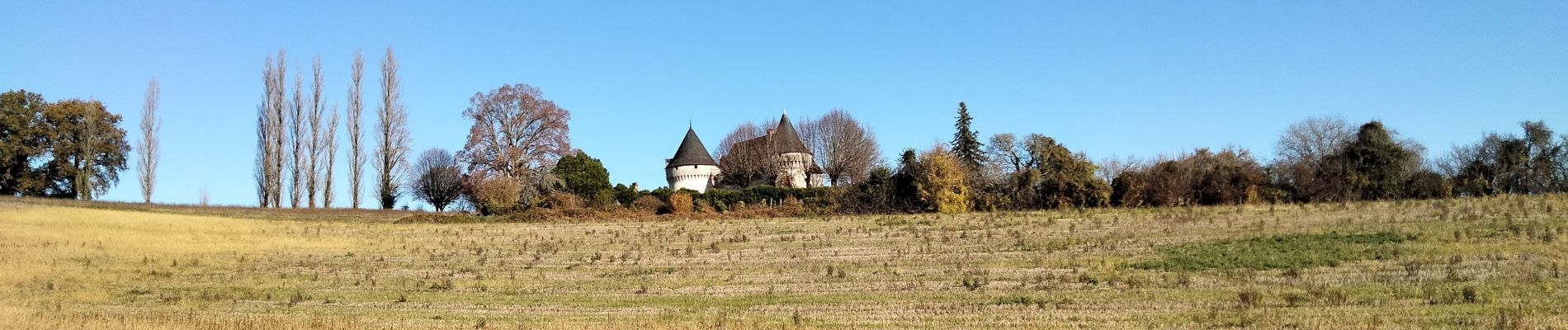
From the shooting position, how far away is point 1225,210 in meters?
35.6

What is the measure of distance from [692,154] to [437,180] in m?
21.0

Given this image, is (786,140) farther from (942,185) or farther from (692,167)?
(942,185)

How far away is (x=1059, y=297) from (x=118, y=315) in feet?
44.3

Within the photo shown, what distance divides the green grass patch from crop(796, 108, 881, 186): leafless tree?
2295 inches

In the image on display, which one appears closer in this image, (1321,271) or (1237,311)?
(1237,311)

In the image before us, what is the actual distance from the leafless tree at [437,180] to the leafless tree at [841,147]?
88.2ft

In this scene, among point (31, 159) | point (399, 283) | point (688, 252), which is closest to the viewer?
point (399, 283)

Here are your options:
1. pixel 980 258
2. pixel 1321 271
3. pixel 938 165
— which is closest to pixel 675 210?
pixel 938 165

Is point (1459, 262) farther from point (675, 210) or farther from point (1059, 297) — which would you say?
point (675, 210)

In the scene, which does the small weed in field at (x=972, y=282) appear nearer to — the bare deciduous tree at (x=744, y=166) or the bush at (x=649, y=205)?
the bush at (x=649, y=205)

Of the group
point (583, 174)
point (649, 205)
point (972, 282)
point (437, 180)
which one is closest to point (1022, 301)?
point (972, 282)

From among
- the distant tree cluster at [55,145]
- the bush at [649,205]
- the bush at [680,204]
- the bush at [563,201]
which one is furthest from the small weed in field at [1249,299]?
the distant tree cluster at [55,145]

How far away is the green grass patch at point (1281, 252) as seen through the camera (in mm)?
19688

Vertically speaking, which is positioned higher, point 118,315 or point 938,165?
point 938,165
